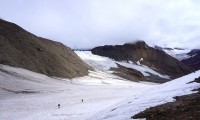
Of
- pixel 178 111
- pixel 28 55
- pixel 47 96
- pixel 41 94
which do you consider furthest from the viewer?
pixel 28 55

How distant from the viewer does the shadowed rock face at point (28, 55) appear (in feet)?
327

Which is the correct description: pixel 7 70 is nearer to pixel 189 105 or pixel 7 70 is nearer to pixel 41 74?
pixel 41 74

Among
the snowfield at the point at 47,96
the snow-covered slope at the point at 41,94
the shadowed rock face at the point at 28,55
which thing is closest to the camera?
the snowfield at the point at 47,96

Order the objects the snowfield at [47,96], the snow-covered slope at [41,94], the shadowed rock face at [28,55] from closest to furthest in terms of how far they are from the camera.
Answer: the snowfield at [47,96] < the snow-covered slope at [41,94] < the shadowed rock face at [28,55]

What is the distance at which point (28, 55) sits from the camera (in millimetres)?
104562

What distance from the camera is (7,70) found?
89.8m

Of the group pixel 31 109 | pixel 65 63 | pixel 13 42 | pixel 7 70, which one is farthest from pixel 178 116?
pixel 65 63

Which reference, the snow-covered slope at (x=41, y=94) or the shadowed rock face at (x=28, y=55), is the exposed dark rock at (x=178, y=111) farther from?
the shadowed rock face at (x=28, y=55)

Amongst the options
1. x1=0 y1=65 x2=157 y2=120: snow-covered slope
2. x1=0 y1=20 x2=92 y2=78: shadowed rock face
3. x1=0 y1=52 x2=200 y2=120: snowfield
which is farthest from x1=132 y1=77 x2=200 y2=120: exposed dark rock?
x1=0 y1=20 x2=92 y2=78: shadowed rock face

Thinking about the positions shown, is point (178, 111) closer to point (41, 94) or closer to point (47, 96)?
point (47, 96)

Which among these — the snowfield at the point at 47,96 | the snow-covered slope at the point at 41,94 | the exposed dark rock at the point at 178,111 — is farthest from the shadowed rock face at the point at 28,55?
the exposed dark rock at the point at 178,111

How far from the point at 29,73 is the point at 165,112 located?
79.2 metres

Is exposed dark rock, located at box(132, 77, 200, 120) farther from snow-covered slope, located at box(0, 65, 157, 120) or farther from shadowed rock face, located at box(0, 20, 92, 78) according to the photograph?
shadowed rock face, located at box(0, 20, 92, 78)

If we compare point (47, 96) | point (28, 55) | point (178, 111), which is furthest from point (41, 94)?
point (178, 111)
